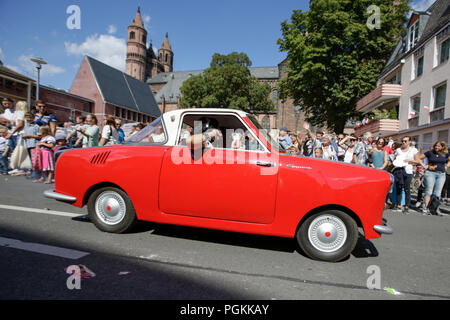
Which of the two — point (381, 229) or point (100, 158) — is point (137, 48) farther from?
point (381, 229)

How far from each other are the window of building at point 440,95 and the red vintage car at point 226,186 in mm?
18821

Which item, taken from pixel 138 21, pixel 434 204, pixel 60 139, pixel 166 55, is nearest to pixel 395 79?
pixel 434 204

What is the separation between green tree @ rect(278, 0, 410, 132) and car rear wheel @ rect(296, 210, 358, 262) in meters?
21.0

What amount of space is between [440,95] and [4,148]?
2264 cm

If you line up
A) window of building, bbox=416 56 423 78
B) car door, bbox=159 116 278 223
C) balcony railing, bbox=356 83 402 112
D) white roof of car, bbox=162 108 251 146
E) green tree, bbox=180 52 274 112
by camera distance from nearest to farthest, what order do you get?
1. car door, bbox=159 116 278 223
2. white roof of car, bbox=162 108 251 146
3. window of building, bbox=416 56 423 78
4. balcony railing, bbox=356 83 402 112
5. green tree, bbox=180 52 274 112

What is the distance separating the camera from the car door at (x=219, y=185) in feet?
11.6

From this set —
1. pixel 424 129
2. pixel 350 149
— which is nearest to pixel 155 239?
pixel 350 149

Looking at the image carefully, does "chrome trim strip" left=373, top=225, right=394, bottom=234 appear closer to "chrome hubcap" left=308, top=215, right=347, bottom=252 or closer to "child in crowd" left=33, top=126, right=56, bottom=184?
"chrome hubcap" left=308, top=215, right=347, bottom=252

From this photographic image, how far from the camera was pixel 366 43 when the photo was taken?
75.2 feet

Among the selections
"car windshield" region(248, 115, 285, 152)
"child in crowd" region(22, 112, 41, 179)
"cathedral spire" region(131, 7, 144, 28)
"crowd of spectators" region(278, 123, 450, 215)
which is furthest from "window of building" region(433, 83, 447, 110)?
"cathedral spire" region(131, 7, 144, 28)

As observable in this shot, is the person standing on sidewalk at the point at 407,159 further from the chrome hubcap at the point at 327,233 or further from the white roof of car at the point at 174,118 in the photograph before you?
the white roof of car at the point at 174,118

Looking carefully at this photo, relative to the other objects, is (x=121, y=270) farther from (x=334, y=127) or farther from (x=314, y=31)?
(x=334, y=127)

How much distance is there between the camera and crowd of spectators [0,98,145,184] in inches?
334
